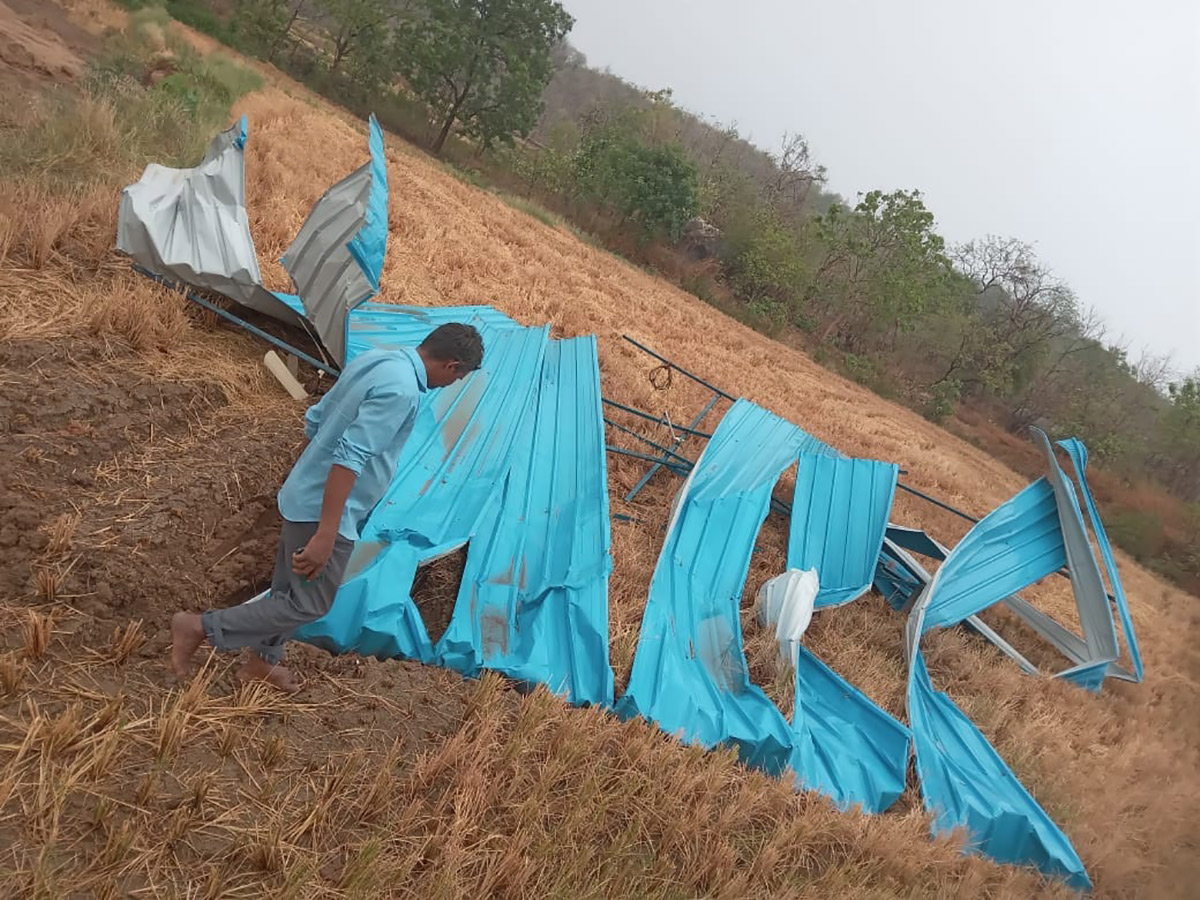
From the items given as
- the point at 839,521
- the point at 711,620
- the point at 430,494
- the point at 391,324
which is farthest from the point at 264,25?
the point at 711,620

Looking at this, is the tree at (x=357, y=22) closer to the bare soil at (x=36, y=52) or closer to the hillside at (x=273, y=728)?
the bare soil at (x=36, y=52)

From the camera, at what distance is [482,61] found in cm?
2675

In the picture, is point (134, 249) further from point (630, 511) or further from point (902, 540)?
point (902, 540)

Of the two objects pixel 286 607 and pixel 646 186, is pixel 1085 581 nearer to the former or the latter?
pixel 286 607

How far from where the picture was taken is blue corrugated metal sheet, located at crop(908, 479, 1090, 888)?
10.9 ft

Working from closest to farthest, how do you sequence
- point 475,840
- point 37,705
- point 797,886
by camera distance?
point 37,705 → point 475,840 → point 797,886

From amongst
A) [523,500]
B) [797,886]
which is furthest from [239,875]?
[523,500]

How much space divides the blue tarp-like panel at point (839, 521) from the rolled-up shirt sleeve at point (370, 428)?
329 centimetres

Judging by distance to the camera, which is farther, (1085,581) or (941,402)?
(941,402)

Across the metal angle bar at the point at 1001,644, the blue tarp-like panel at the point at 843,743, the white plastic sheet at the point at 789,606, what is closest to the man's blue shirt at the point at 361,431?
the blue tarp-like panel at the point at 843,743

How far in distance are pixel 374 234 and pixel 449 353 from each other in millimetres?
2045

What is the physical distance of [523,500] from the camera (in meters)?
4.01

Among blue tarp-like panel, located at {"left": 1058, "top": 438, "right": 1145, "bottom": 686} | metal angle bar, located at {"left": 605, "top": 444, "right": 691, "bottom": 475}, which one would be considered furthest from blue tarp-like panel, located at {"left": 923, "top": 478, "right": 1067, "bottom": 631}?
metal angle bar, located at {"left": 605, "top": 444, "right": 691, "bottom": 475}

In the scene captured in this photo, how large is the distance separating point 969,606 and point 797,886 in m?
3.17
